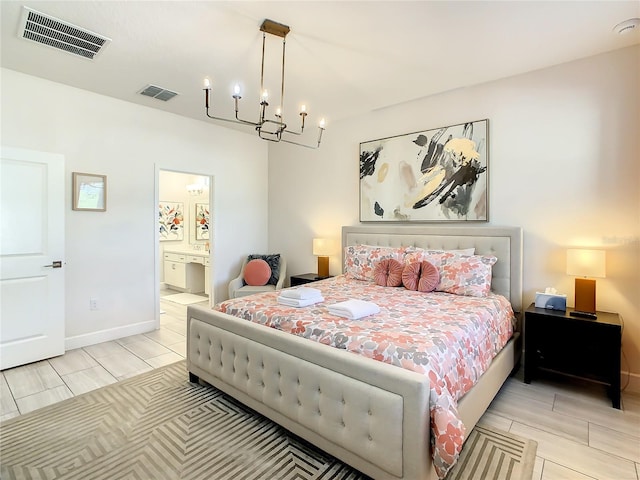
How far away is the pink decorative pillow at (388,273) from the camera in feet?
10.9

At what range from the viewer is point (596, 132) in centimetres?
280

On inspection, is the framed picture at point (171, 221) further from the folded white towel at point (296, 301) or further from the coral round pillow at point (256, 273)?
the folded white towel at point (296, 301)

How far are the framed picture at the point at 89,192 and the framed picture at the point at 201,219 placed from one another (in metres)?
3.12

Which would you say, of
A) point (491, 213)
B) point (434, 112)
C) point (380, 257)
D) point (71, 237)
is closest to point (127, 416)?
point (71, 237)

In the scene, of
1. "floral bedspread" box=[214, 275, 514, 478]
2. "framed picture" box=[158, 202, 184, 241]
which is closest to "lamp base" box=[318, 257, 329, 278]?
"floral bedspread" box=[214, 275, 514, 478]

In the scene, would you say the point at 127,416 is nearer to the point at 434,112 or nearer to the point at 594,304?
the point at 594,304

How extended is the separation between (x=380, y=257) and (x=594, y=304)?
1.88 metres

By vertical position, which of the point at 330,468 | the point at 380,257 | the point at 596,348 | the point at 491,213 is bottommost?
the point at 330,468

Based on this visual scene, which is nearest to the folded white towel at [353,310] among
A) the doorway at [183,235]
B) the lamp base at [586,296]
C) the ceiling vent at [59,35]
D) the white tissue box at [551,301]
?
the white tissue box at [551,301]

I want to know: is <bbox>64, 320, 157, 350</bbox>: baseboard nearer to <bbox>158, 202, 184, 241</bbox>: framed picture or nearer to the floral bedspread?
the floral bedspread

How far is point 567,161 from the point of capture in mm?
2930

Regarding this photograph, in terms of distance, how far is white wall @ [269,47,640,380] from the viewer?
2689 mm

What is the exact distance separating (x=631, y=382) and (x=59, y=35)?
5317 millimetres

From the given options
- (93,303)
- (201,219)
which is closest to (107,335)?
(93,303)
